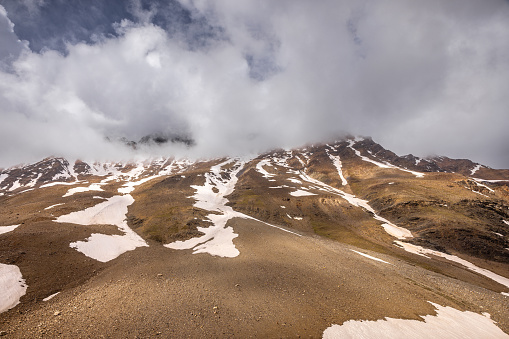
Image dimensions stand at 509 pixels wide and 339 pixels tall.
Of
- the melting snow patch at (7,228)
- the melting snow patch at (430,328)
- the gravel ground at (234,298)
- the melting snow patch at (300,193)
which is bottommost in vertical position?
the melting snow patch at (7,228)

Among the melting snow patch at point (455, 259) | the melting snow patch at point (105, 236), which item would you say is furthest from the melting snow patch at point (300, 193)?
the melting snow patch at point (105, 236)

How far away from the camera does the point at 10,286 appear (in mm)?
17281

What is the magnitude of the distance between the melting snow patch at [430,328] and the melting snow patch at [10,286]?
24.0 m

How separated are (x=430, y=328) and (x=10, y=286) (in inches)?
1425

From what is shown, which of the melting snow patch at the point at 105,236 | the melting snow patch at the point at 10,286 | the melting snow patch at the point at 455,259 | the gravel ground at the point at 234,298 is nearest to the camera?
the gravel ground at the point at 234,298

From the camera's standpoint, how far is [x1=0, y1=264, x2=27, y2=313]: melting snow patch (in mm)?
15398

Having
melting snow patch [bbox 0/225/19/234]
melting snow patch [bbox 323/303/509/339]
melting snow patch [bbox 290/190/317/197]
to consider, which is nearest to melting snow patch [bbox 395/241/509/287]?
melting snow patch [bbox 323/303/509/339]

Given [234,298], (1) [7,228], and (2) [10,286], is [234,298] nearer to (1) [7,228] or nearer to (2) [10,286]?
(2) [10,286]

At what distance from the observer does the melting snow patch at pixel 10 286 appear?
15.4 metres

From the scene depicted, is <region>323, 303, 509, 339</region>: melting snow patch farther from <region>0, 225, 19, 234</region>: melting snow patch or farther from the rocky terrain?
<region>0, 225, 19, 234</region>: melting snow patch

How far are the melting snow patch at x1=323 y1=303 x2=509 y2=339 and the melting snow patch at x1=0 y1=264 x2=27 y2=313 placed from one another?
24.0 metres

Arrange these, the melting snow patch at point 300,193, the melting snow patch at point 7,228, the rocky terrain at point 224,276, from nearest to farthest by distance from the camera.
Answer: the rocky terrain at point 224,276 → the melting snow patch at point 7,228 → the melting snow patch at point 300,193

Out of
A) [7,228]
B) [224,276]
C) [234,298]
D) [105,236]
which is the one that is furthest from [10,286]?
[7,228]

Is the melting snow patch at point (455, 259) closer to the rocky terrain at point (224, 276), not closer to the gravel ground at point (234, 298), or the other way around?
the rocky terrain at point (224, 276)
